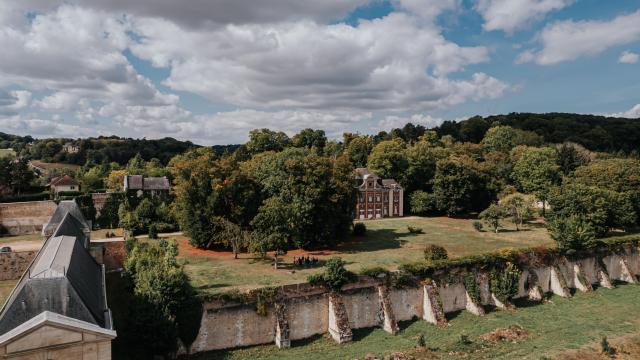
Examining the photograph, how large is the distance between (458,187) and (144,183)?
1753 inches

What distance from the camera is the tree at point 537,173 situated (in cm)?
6425

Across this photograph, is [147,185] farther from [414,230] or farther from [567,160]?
[567,160]

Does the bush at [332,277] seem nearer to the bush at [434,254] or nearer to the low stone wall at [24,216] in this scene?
the bush at [434,254]

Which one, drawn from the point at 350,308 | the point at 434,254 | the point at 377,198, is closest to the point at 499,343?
the point at 434,254

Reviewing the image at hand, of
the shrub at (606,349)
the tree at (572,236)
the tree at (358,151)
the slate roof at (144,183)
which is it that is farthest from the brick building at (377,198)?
the shrub at (606,349)

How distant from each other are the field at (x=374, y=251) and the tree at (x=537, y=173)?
12.2 metres

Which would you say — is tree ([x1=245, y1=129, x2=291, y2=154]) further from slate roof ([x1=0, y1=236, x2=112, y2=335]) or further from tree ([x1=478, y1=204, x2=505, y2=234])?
slate roof ([x1=0, y1=236, x2=112, y2=335])

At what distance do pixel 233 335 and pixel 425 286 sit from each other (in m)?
13.2

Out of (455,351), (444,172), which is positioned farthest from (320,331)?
(444,172)

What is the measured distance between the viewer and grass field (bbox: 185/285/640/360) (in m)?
23.9

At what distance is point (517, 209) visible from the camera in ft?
176

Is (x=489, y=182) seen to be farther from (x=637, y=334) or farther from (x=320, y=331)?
(x=320, y=331)

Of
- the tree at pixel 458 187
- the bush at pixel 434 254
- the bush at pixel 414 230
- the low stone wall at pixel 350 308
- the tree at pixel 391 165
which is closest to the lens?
the low stone wall at pixel 350 308

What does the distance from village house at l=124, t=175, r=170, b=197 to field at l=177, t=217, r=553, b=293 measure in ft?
53.3
